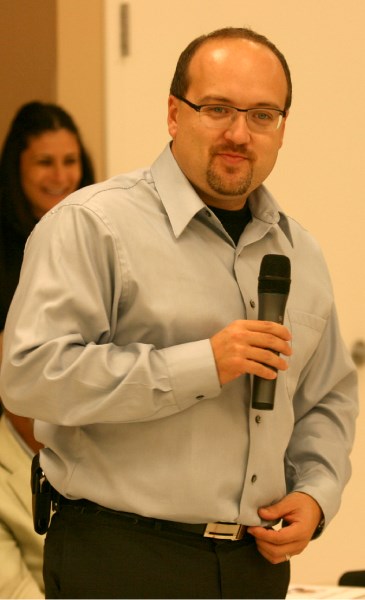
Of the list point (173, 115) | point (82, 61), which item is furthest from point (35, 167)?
point (173, 115)

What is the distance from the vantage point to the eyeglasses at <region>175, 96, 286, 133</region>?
1530 mm

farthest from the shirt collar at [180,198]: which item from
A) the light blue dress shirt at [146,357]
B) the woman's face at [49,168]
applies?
the woman's face at [49,168]

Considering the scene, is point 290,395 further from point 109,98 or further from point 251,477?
point 109,98

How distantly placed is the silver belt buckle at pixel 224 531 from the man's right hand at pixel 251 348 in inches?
10.5

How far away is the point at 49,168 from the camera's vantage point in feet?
9.14

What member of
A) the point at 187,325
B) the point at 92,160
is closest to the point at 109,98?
the point at 92,160

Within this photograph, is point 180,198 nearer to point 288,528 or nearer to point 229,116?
point 229,116

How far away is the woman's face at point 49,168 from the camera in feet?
9.08

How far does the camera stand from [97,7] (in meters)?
3.01

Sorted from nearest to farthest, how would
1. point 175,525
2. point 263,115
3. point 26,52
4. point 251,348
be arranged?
point 251,348 → point 175,525 → point 263,115 → point 26,52

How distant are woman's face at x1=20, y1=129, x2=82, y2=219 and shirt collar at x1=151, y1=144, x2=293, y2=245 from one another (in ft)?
3.94

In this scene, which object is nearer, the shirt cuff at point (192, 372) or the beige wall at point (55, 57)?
the shirt cuff at point (192, 372)

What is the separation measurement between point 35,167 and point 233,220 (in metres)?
1.29

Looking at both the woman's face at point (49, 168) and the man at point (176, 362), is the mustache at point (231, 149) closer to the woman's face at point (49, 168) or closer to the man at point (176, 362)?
the man at point (176, 362)
